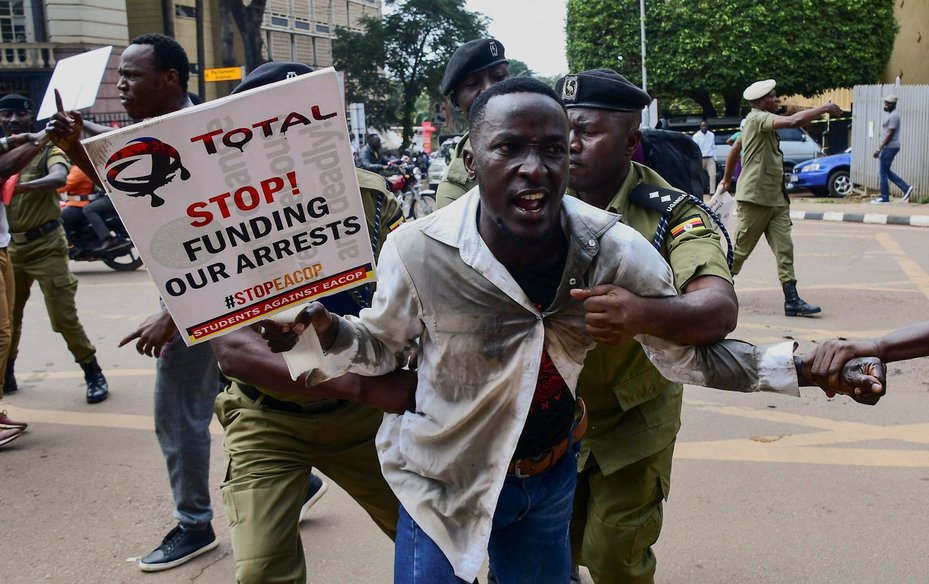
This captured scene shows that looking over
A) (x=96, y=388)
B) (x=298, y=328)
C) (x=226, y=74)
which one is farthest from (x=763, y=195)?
(x=226, y=74)

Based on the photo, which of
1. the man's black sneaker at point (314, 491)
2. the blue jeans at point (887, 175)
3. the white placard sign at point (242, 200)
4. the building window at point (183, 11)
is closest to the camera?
the white placard sign at point (242, 200)

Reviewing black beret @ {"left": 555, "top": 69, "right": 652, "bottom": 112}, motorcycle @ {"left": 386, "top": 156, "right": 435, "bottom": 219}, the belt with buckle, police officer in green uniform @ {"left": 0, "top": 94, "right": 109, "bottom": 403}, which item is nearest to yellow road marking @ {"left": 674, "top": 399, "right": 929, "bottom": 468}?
black beret @ {"left": 555, "top": 69, "right": 652, "bottom": 112}

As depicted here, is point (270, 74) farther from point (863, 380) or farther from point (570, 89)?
point (863, 380)

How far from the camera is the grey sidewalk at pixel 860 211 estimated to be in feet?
47.5

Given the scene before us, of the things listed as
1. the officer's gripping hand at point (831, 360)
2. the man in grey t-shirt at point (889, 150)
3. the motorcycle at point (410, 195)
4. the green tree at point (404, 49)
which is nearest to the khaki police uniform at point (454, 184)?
the officer's gripping hand at point (831, 360)

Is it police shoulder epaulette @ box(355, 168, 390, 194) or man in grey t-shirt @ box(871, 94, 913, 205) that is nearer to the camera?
police shoulder epaulette @ box(355, 168, 390, 194)

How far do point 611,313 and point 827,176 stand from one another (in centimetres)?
1835

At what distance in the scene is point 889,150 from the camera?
16250mm

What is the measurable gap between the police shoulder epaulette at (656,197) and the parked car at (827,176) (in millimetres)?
17239

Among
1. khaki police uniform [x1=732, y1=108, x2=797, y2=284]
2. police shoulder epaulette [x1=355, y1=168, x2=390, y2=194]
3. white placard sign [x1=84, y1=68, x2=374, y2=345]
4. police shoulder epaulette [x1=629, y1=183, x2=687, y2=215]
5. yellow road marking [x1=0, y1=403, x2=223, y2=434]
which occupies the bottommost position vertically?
yellow road marking [x1=0, y1=403, x2=223, y2=434]

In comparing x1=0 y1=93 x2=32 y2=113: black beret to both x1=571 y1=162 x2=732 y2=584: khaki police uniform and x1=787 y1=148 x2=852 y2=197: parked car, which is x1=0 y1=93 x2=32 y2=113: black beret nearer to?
x1=571 y1=162 x2=732 y2=584: khaki police uniform

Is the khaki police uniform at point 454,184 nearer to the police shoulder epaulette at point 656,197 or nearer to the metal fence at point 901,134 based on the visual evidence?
the police shoulder epaulette at point 656,197

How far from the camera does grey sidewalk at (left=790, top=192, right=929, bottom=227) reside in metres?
14.5

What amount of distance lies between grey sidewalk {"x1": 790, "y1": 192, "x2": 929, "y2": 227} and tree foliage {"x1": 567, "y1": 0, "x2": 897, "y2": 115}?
12131 millimetres
